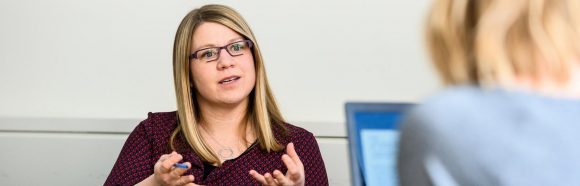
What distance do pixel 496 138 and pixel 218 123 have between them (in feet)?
3.86

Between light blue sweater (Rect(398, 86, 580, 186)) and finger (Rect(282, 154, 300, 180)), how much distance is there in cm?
86

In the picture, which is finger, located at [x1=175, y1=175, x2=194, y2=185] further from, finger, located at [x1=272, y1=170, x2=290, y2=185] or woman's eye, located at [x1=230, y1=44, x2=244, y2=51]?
woman's eye, located at [x1=230, y1=44, x2=244, y2=51]

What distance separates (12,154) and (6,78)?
7.7 inches

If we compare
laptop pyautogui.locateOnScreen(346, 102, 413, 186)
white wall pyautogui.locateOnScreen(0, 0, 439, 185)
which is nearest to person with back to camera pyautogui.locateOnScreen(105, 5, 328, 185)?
white wall pyautogui.locateOnScreen(0, 0, 439, 185)

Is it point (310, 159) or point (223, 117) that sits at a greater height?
point (223, 117)

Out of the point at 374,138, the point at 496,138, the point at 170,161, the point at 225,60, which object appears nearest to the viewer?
the point at 496,138

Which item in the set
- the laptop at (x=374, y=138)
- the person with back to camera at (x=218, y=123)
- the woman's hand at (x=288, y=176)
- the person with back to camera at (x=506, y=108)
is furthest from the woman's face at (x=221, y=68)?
the person with back to camera at (x=506, y=108)

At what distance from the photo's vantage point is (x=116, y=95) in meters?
2.10

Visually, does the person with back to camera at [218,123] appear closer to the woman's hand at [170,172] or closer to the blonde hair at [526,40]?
the woman's hand at [170,172]

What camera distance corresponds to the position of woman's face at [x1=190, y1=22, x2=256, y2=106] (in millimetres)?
1698

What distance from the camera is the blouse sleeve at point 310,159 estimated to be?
1.73 meters

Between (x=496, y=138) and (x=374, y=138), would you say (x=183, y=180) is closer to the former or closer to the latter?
(x=374, y=138)

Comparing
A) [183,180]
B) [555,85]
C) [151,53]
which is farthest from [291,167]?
[555,85]

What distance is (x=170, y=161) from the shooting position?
1.46 m
